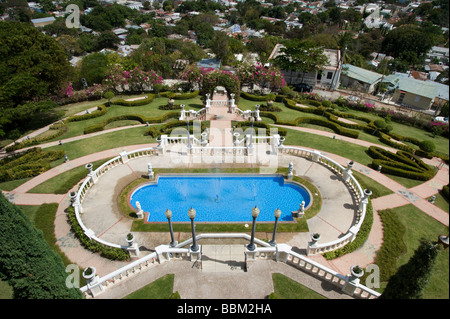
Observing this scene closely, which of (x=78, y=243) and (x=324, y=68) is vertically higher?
(x=324, y=68)

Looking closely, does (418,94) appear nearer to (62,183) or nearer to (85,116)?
(85,116)

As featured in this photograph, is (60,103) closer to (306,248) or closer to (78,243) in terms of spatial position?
(78,243)

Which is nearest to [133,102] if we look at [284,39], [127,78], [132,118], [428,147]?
[132,118]

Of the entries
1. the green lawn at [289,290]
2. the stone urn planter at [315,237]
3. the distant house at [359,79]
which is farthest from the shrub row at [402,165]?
the distant house at [359,79]

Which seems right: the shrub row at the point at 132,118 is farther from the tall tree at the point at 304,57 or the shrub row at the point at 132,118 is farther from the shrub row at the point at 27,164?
the tall tree at the point at 304,57

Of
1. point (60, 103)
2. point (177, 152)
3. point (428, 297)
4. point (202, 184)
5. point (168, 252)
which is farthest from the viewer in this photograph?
point (60, 103)
